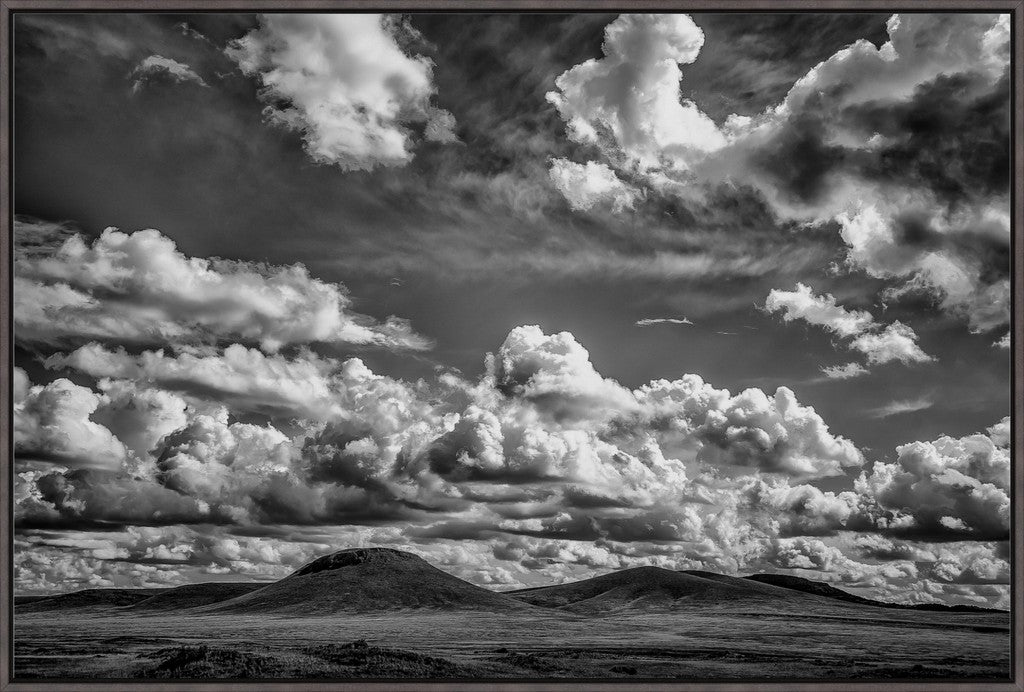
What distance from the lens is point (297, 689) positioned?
76875 millimetres

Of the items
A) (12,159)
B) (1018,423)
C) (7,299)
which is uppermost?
(12,159)

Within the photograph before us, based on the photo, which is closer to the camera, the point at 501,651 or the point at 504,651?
the point at 501,651

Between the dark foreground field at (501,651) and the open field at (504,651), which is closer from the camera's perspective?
the dark foreground field at (501,651)

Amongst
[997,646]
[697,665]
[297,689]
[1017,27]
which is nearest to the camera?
[1017,27]

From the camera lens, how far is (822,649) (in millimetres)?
145250

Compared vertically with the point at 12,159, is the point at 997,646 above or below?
below

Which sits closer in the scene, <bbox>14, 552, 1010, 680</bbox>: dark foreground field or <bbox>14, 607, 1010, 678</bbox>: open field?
<bbox>14, 552, 1010, 680</bbox>: dark foreground field

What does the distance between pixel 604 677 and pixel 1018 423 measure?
5799 centimetres

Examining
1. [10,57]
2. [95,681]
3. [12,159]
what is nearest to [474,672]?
[95,681]

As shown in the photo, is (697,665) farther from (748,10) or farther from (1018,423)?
(748,10)

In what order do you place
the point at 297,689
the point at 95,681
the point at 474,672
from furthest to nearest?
the point at 474,672, the point at 95,681, the point at 297,689

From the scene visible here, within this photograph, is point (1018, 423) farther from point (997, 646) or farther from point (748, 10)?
point (997, 646)

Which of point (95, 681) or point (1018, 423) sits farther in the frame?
point (95, 681)

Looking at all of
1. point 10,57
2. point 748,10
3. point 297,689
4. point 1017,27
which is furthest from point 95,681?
point 1017,27
